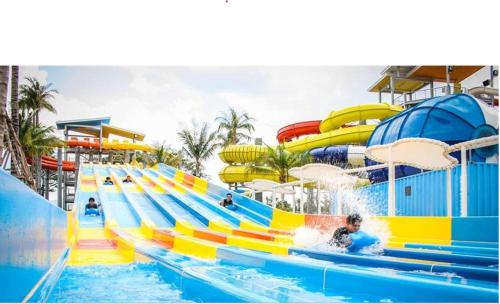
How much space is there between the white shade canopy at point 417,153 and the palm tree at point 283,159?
26.8ft

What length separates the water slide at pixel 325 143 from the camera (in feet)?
32.1

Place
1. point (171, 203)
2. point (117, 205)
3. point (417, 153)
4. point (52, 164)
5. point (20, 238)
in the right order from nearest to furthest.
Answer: point (20, 238), point (417, 153), point (117, 205), point (171, 203), point (52, 164)

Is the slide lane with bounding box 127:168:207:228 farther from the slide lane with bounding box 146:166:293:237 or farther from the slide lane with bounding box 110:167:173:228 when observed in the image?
the slide lane with bounding box 146:166:293:237

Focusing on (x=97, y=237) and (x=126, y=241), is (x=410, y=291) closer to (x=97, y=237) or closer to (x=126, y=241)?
(x=126, y=241)

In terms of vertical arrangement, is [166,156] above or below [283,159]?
above

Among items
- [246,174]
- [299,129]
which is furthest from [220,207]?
[246,174]

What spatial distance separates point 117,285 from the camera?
351 centimetres

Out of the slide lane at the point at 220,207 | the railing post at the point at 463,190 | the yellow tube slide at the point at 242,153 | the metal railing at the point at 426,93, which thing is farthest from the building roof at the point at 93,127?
the metal railing at the point at 426,93

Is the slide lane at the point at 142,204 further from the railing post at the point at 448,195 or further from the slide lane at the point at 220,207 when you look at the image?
the railing post at the point at 448,195

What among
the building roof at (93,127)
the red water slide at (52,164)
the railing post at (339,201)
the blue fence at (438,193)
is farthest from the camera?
the red water slide at (52,164)

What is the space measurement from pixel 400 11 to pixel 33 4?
2.36 m

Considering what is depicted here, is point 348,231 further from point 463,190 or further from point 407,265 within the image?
point 463,190

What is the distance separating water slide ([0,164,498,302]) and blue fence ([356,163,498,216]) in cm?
54

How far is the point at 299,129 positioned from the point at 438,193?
351 inches
